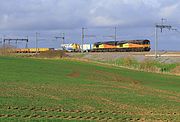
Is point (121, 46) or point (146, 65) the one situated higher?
point (121, 46)

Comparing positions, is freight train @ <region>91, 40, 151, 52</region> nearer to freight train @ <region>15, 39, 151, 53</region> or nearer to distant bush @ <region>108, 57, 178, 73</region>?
freight train @ <region>15, 39, 151, 53</region>

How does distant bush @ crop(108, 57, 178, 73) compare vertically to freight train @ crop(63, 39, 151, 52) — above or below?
below

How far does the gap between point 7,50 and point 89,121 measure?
115019 millimetres

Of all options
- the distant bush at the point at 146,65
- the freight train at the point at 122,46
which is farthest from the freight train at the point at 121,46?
the distant bush at the point at 146,65

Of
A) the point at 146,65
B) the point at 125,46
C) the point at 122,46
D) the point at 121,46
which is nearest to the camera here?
the point at 146,65

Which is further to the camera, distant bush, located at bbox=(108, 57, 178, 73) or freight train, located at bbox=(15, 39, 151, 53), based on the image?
freight train, located at bbox=(15, 39, 151, 53)

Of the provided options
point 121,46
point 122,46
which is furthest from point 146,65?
point 121,46

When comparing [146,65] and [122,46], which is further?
[122,46]

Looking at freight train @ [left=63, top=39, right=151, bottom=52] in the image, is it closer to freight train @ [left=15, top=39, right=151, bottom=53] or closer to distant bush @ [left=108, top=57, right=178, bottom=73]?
freight train @ [left=15, top=39, right=151, bottom=53]

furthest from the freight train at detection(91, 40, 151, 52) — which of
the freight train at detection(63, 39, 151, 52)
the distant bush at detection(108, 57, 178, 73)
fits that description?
the distant bush at detection(108, 57, 178, 73)

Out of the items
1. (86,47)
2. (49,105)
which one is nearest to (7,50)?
(86,47)

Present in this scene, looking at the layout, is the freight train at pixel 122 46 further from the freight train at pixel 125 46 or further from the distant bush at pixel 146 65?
the distant bush at pixel 146 65

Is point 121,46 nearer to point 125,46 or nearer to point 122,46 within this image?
point 122,46

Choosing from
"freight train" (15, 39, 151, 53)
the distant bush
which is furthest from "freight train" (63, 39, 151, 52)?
the distant bush
